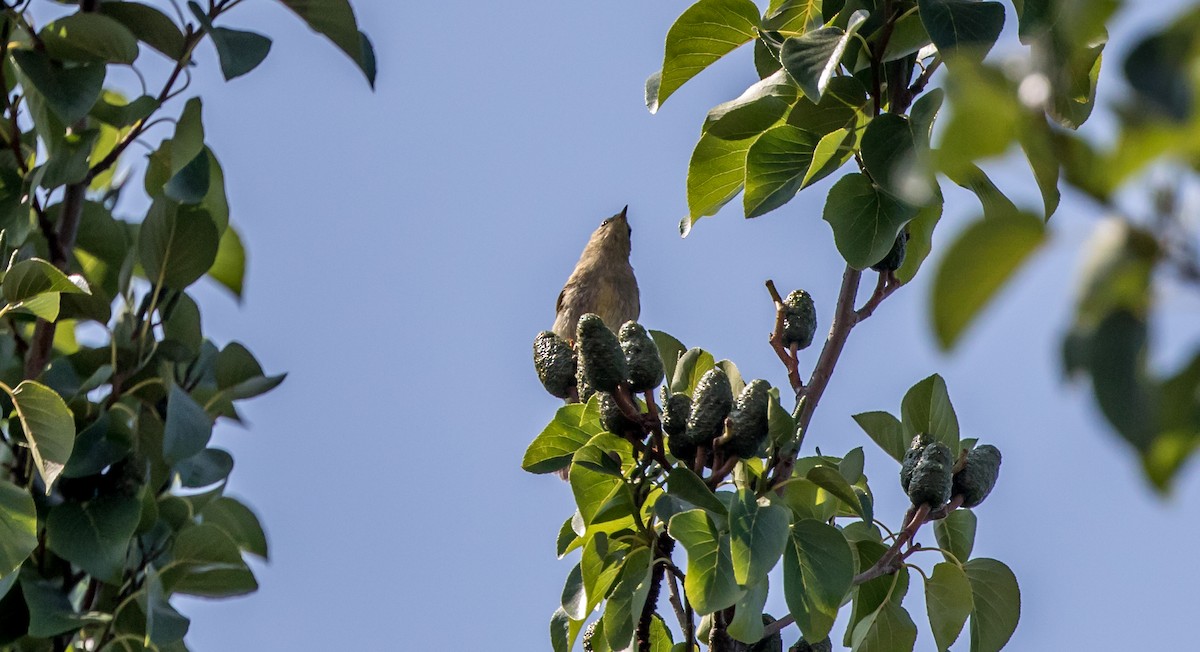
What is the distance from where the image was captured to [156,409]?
→ 9.91ft

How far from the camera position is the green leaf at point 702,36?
241 cm

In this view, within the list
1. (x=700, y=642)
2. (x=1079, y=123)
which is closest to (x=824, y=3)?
(x=1079, y=123)

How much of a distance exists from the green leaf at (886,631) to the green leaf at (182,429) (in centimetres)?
139

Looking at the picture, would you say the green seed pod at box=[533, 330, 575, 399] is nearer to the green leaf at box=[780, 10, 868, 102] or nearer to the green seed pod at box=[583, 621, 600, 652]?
the green seed pod at box=[583, 621, 600, 652]

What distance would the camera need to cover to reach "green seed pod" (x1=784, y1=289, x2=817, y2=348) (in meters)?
2.38

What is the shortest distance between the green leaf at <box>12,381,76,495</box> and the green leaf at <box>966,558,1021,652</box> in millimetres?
1651

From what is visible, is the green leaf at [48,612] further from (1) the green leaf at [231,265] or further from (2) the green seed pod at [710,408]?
(2) the green seed pod at [710,408]

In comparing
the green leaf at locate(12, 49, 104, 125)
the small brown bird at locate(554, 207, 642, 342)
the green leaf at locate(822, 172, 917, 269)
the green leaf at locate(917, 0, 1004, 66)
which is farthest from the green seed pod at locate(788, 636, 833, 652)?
the small brown bird at locate(554, 207, 642, 342)

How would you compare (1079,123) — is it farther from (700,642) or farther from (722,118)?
(700,642)

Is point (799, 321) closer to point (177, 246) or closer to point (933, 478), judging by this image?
point (933, 478)

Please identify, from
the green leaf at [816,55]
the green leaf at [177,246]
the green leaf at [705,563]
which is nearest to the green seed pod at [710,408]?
the green leaf at [705,563]

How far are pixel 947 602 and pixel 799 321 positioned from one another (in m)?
0.54

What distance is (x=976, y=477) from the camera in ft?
7.22

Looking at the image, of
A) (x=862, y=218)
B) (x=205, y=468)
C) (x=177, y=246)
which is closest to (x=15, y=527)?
(x=205, y=468)
